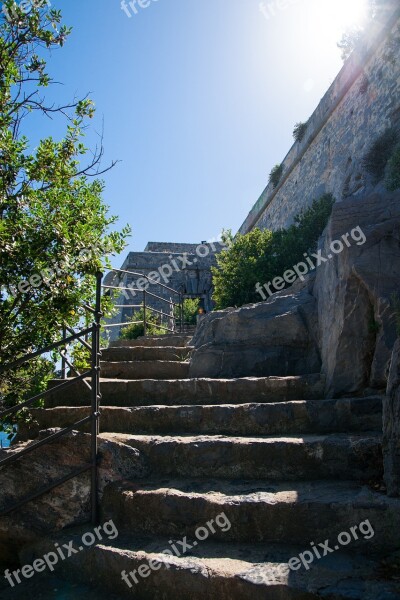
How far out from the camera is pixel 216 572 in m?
1.90

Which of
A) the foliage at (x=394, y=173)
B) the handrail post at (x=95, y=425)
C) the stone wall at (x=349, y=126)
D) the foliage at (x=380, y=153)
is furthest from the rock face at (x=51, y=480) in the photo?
the foliage at (x=380, y=153)

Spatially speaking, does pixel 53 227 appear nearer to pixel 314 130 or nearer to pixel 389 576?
pixel 389 576

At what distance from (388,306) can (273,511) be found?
5.19ft

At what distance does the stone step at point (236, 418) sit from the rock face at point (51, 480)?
44cm

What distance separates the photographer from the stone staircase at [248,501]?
188cm

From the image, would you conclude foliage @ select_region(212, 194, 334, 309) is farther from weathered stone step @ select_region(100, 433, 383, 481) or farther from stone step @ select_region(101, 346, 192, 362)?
weathered stone step @ select_region(100, 433, 383, 481)

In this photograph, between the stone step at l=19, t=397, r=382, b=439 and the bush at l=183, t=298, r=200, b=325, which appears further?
the bush at l=183, t=298, r=200, b=325

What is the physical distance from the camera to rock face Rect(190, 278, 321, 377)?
13.3 ft

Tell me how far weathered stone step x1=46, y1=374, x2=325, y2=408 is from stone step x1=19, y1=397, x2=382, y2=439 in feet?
1.15

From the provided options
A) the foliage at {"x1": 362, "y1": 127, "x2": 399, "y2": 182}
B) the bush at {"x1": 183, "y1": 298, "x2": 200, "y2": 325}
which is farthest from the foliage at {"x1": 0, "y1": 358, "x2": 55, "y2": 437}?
the bush at {"x1": 183, "y1": 298, "x2": 200, "y2": 325}

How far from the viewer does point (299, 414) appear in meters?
2.96

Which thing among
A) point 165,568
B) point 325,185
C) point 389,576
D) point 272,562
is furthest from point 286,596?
point 325,185

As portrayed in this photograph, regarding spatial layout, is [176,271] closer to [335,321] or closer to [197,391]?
[197,391]

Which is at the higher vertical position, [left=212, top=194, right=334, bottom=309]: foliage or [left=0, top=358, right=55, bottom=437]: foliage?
[left=212, top=194, right=334, bottom=309]: foliage
